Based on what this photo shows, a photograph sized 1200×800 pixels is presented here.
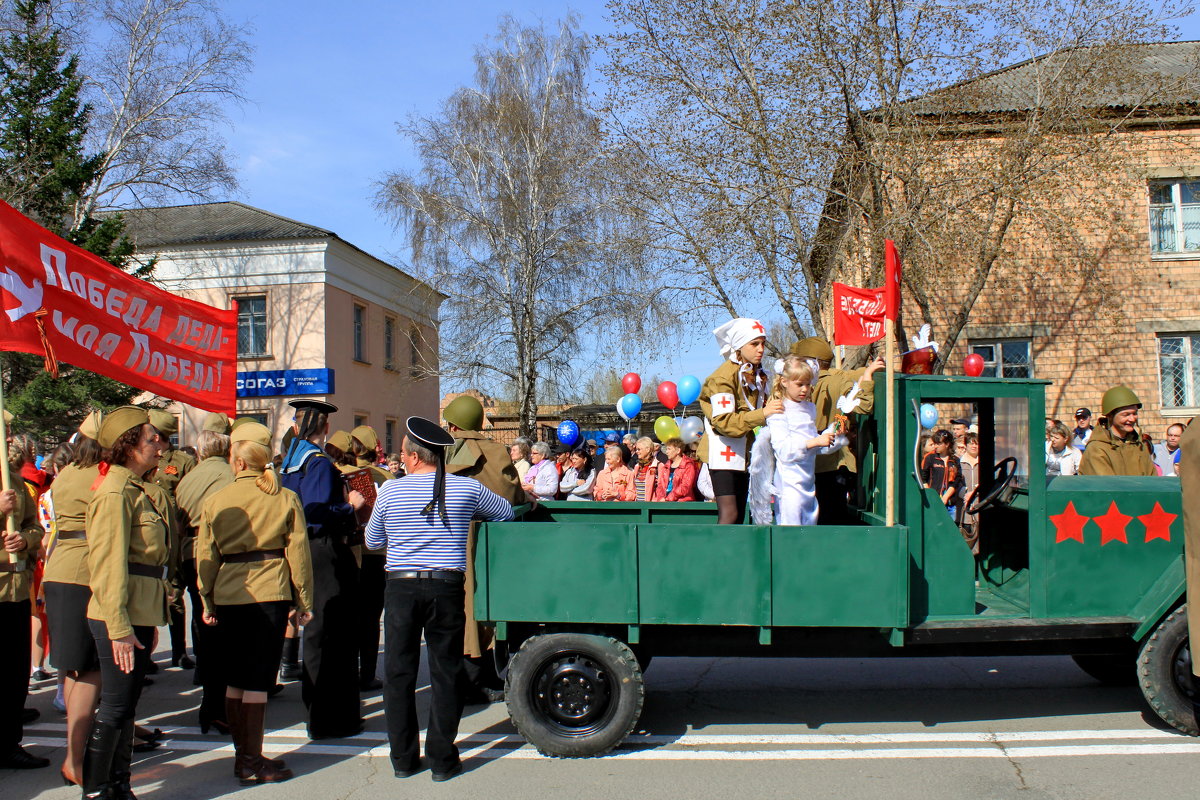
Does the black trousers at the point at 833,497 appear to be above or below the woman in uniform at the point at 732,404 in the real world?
below

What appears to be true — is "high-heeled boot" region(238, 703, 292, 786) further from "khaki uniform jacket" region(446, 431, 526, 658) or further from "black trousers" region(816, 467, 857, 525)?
"black trousers" region(816, 467, 857, 525)

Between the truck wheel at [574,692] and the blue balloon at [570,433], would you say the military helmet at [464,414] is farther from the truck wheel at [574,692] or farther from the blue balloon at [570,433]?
the blue balloon at [570,433]

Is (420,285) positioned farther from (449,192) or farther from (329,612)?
(329,612)

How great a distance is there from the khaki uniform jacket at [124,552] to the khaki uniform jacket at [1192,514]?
4.76 metres

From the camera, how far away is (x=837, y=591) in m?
A: 4.86

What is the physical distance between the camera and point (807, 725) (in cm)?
565

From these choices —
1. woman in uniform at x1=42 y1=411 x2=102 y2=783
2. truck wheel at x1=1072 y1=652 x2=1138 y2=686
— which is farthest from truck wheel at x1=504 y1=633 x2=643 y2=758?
truck wheel at x1=1072 y1=652 x2=1138 y2=686

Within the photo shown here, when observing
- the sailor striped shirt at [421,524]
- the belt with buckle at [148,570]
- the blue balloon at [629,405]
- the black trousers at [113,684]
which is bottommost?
the black trousers at [113,684]

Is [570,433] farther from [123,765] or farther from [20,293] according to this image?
[123,765]

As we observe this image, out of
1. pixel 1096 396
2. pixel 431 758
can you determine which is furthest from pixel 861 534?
pixel 1096 396

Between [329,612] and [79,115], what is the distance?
2039 cm

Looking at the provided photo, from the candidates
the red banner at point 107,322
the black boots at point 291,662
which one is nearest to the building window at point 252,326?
the black boots at point 291,662

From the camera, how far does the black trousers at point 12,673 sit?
16.6ft

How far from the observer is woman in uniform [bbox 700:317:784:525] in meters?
5.61
